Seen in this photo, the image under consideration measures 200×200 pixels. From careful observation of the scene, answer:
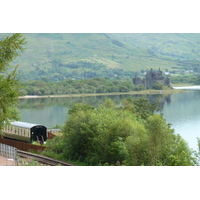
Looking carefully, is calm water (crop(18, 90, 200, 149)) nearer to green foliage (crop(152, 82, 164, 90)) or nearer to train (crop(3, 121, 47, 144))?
green foliage (crop(152, 82, 164, 90))

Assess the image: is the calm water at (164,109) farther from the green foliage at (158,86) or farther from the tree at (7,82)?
the tree at (7,82)

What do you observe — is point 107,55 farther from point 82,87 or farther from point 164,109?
point 164,109

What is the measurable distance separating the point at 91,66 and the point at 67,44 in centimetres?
178

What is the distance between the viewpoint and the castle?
1277 centimetres

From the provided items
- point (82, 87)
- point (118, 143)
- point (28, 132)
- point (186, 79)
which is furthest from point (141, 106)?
point (118, 143)

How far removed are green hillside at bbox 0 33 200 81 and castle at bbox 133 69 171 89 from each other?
872 mm

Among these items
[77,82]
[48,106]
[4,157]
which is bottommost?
[4,157]

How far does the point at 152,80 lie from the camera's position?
1335cm

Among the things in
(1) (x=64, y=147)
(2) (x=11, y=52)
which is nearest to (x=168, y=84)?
(1) (x=64, y=147)

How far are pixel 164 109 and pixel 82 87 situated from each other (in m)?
3.19

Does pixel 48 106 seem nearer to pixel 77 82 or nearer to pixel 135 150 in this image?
pixel 77 82

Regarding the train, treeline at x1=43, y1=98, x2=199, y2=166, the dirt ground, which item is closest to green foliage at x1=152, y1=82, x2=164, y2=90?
treeline at x1=43, y1=98, x2=199, y2=166

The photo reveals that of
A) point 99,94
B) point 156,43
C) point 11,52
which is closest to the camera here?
point 11,52

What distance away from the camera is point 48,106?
42.7ft
